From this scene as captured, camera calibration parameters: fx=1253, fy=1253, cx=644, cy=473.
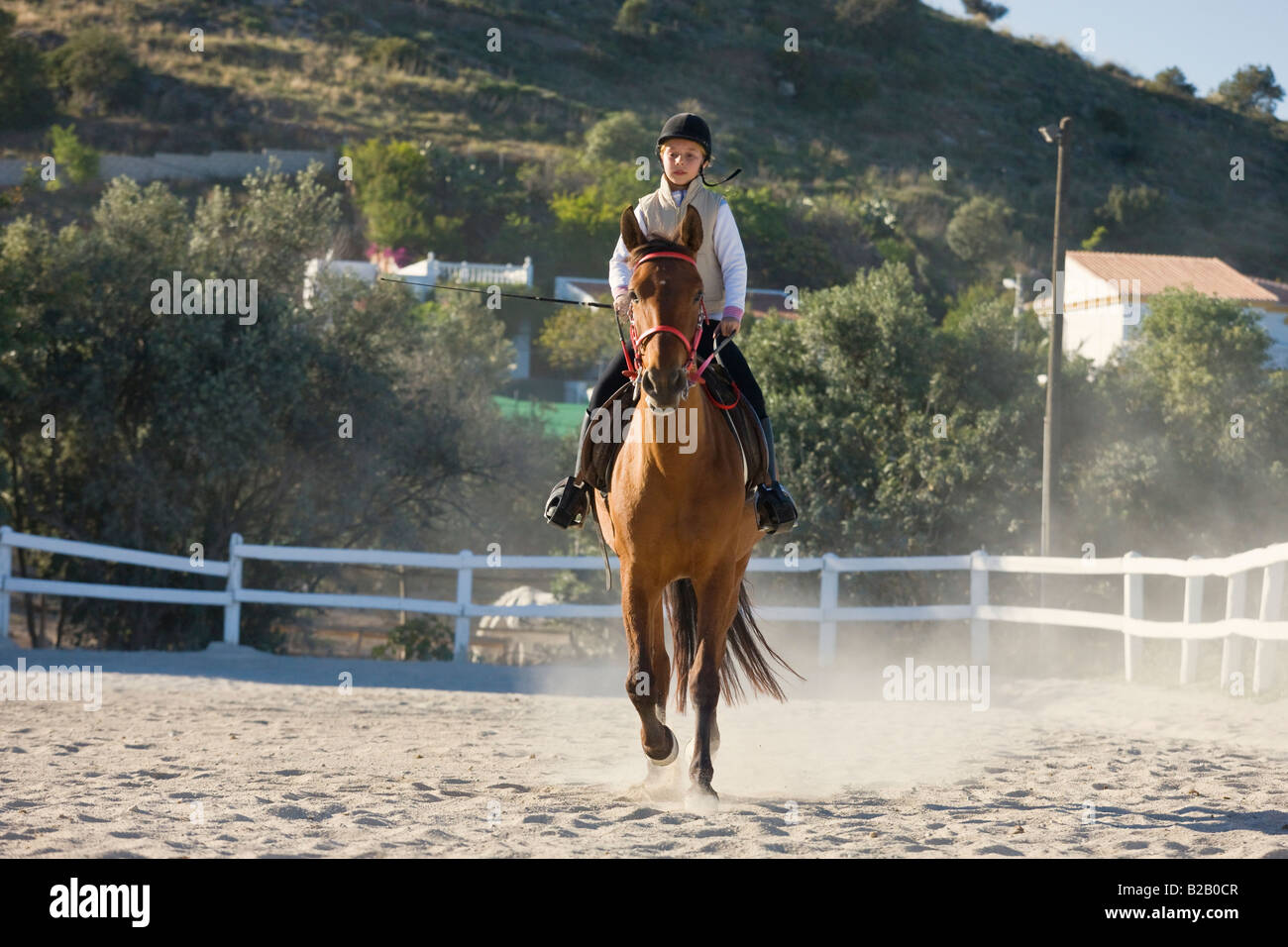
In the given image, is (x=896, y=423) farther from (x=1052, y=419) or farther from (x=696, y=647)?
(x=696, y=647)

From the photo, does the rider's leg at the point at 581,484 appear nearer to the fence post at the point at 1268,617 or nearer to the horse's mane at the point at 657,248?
the horse's mane at the point at 657,248

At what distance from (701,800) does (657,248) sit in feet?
8.77

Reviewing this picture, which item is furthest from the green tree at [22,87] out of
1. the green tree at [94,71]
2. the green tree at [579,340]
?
the green tree at [579,340]

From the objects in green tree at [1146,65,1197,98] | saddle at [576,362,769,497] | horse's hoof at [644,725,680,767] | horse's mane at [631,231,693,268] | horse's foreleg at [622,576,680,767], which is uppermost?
green tree at [1146,65,1197,98]

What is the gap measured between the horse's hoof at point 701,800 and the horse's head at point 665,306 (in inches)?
77.7

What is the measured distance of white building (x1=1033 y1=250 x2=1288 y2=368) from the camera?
4206 centimetres

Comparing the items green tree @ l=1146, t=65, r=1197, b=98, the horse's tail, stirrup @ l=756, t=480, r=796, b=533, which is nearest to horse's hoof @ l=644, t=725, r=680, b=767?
the horse's tail

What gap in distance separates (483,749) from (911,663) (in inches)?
328

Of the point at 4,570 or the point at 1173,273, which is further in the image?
the point at 1173,273

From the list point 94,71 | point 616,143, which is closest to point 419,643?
point 616,143

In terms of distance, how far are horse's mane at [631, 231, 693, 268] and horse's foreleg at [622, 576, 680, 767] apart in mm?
1650

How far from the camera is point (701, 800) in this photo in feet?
20.0

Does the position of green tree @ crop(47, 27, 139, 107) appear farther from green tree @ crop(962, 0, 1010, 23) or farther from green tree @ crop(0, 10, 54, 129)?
green tree @ crop(962, 0, 1010, 23)
